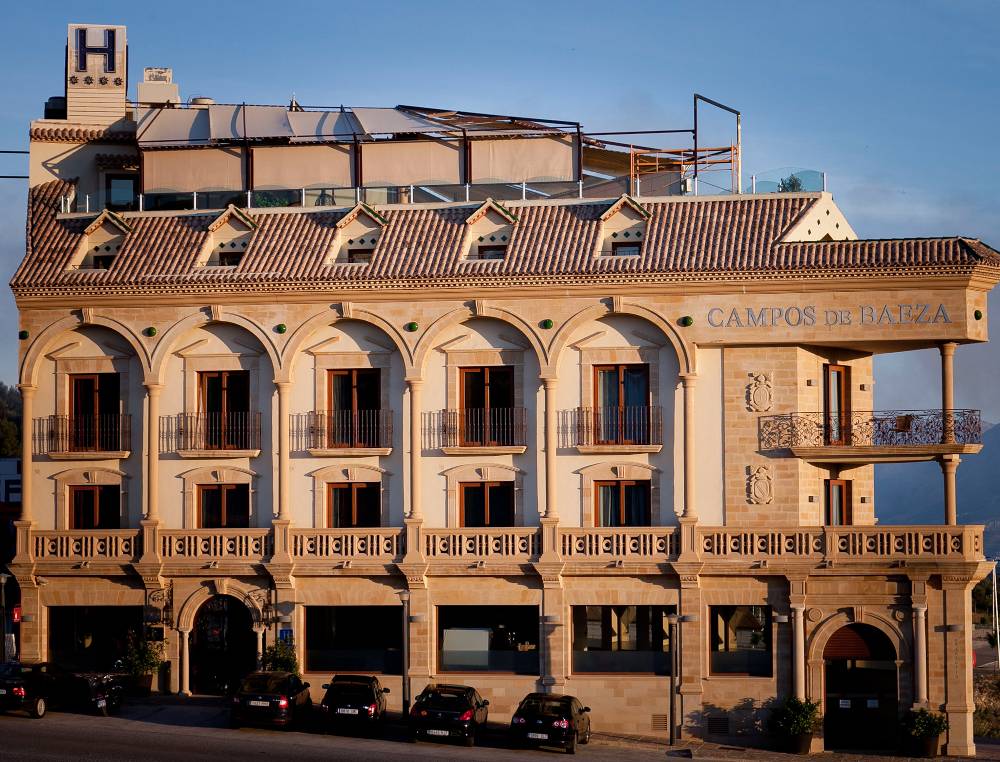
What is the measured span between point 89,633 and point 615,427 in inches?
797

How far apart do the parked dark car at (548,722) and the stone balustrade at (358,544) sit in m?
8.04

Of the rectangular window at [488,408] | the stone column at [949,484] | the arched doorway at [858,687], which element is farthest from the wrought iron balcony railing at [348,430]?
the stone column at [949,484]

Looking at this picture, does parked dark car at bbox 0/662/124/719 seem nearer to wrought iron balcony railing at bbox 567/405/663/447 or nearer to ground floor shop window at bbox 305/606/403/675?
ground floor shop window at bbox 305/606/403/675

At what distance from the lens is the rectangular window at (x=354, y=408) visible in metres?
54.5

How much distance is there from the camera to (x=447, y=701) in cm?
4744

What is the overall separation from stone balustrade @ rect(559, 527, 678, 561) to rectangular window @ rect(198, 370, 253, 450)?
12.1 meters

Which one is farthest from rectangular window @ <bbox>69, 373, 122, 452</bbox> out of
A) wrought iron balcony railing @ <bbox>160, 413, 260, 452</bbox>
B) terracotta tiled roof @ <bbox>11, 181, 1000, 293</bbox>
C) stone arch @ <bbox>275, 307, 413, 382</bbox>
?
stone arch @ <bbox>275, 307, 413, 382</bbox>

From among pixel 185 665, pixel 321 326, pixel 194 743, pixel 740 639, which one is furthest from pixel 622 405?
pixel 194 743

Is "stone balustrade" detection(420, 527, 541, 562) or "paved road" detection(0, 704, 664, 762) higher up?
"stone balustrade" detection(420, 527, 541, 562)

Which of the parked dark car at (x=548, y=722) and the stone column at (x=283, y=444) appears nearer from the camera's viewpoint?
the parked dark car at (x=548, y=722)

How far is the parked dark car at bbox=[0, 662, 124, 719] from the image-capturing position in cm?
4762

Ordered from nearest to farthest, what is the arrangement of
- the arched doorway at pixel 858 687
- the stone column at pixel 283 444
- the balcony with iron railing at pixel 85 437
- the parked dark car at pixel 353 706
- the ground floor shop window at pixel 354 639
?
the parked dark car at pixel 353 706 < the arched doorway at pixel 858 687 < the ground floor shop window at pixel 354 639 < the stone column at pixel 283 444 < the balcony with iron railing at pixel 85 437

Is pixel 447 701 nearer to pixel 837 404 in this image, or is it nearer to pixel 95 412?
pixel 837 404

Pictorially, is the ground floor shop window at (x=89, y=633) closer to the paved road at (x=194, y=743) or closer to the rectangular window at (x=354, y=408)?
the paved road at (x=194, y=743)
